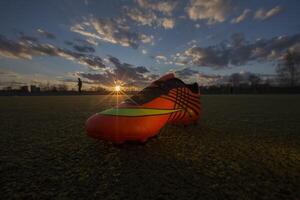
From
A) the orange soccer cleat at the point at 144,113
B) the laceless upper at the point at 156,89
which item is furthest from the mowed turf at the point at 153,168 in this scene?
the laceless upper at the point at 156,89

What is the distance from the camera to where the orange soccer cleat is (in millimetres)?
2426

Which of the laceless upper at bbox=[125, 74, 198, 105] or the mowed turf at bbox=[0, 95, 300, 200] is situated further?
the laceless upper at bbox=[125, 74, 198, 105]

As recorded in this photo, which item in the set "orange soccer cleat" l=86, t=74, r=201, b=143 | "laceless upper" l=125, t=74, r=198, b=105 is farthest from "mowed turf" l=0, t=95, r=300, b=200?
"laceless upper" l=125, t=74, r=198, b=105

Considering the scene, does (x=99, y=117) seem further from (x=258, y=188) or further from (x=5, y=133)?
(x=5, y=133)

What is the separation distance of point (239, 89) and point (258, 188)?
56473 mm

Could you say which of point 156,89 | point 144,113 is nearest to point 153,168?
point 144,113

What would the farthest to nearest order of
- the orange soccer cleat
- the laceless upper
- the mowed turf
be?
the laceless upper, the orange soccer cleat, the mowed turf

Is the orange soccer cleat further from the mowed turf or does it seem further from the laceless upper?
the mowed turf

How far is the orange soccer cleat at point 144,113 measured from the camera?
2.43 metres

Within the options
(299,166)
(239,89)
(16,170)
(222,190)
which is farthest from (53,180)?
(239,89)

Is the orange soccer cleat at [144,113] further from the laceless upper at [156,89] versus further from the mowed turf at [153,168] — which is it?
the mowed turf at [153,168]

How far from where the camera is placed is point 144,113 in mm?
2617

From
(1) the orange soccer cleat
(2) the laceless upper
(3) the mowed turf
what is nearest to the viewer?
(3) the mowed turf

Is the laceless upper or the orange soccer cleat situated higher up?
the laceless upper
